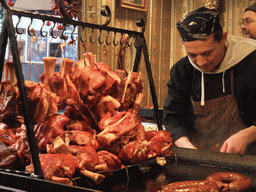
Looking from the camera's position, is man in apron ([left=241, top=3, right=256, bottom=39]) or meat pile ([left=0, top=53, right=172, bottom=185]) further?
man in apron ([left=241, top=3, right=256, bottom=39])

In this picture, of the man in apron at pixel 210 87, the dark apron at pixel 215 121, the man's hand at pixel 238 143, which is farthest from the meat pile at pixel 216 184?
the dark apron at pixel 215 121

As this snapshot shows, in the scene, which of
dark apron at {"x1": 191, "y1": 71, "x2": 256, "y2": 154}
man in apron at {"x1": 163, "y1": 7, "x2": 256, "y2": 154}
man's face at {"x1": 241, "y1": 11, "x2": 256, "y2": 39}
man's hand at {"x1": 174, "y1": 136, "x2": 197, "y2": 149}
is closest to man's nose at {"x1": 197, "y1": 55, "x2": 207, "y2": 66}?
man in apron at {"x1": 163, "y1": 7, "x2": 256, "y2": 154}

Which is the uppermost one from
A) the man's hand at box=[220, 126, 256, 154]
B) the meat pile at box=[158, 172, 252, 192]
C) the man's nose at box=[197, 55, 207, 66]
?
the man's nose at box=[197, 55, 207, 66]

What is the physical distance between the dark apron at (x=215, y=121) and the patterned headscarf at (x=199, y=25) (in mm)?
395

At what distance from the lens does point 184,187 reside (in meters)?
0.99

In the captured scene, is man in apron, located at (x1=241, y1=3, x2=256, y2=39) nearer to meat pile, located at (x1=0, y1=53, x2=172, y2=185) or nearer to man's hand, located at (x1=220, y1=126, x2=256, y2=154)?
man's hand, located at (x1=220, y1=126, x2=256, y2=154)

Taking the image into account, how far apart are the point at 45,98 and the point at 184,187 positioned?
542mm

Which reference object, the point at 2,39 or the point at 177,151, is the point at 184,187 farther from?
the point at 2,39

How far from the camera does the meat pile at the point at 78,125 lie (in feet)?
3.60

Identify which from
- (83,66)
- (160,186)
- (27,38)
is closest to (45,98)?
(83,66)

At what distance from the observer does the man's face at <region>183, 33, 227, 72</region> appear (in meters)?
1.87

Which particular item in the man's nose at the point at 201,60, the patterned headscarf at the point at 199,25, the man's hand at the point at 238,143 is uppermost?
the patterned headscarf at the point at 199,25

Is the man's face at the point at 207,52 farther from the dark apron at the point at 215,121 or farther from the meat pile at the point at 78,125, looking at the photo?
the meat pile at the point at 78,125

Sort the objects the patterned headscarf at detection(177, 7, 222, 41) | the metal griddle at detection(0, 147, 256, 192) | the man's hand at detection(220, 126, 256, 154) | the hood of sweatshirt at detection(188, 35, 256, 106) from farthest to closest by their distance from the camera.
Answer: the hood of sweatshirt at detection(188, 35, 256, 106)
the patterned headscarf at detection(177, 7, 222, 41)
the man's hand at detection(220, 126, 256, 154)
the metal griddle at detection(0, 147, 256, 192)
